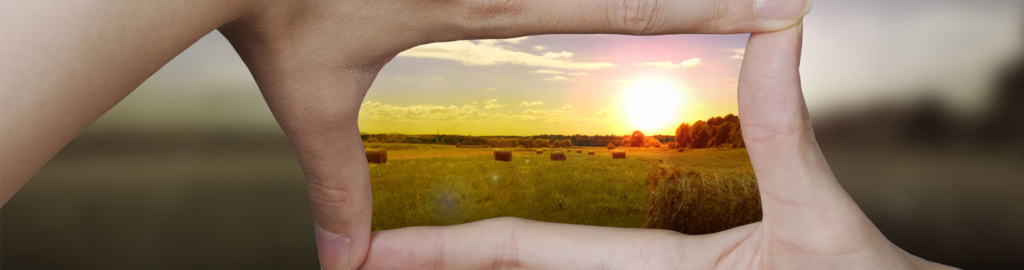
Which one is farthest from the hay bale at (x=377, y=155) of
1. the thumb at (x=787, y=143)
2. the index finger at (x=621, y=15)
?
the thumb at (x=787, y=143)

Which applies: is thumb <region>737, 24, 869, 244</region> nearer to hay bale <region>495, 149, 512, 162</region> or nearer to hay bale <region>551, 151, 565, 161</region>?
hay bale <region>551, 151, 565, 161</region>

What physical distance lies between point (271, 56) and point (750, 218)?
558 cm

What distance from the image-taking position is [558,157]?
593 centimetres

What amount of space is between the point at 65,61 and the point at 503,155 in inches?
221

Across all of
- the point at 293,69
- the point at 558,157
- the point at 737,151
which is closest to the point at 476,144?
the point at 558,157

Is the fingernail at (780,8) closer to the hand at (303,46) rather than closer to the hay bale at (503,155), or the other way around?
Result: the hand at (303,46)

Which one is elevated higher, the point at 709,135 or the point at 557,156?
the point at 709,135

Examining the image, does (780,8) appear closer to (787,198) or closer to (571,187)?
(787,198)

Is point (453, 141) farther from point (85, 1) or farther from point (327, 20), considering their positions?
point (85, 1)

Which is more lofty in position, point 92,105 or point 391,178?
point 92,105

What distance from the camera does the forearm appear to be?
0.41 m

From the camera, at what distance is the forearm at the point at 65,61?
414 millimetres

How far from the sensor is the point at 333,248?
3.86 feet

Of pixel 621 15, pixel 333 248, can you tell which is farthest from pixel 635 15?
pixel 333 248
